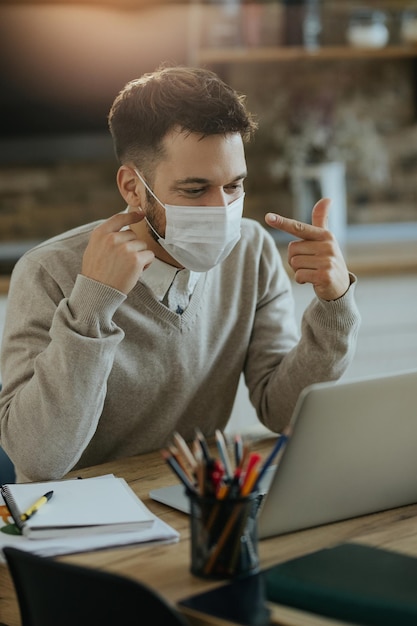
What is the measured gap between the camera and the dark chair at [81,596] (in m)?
0.92

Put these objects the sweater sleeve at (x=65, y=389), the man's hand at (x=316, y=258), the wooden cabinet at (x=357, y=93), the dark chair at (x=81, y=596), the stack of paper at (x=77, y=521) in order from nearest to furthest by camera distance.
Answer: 1. the dark chair at (x=81, y=596)
2. the stack of paper at (x=77, y=521)
3. the sweater sleeve at (x=65, y=389)
4. the man's hand at (x=316, y=258)
5. the wooden cabinet at (x=357, y=93)

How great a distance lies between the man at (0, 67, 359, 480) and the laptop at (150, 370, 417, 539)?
0.34m

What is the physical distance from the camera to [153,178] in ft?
5.89

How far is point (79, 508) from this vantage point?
1.32m

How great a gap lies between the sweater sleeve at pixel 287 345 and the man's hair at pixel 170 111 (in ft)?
1.12

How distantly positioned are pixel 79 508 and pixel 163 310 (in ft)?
1.83

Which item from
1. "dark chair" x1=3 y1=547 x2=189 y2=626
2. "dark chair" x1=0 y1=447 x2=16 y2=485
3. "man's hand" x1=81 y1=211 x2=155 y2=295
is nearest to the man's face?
"man's hand" x1=81 y1=211 x2=155 y2=295

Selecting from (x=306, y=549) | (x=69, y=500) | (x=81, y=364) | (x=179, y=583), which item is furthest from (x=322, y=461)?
(x=81, y=364)

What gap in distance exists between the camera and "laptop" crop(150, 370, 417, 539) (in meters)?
1.19

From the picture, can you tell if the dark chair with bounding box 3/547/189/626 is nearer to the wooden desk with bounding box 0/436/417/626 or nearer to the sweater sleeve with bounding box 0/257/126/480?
the wooden desk with bounding box 0/436/417/626

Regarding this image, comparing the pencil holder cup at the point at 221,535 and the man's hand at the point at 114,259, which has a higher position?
the man's hand at the point at 114,259

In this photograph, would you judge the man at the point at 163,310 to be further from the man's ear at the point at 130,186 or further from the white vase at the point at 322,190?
the white vase at the point at 322,190

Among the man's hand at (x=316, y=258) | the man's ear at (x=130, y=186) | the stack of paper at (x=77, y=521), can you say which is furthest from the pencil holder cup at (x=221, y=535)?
the man's ear at (x=130, y=186)

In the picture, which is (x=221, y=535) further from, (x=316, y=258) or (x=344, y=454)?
(x=316, y=258)
